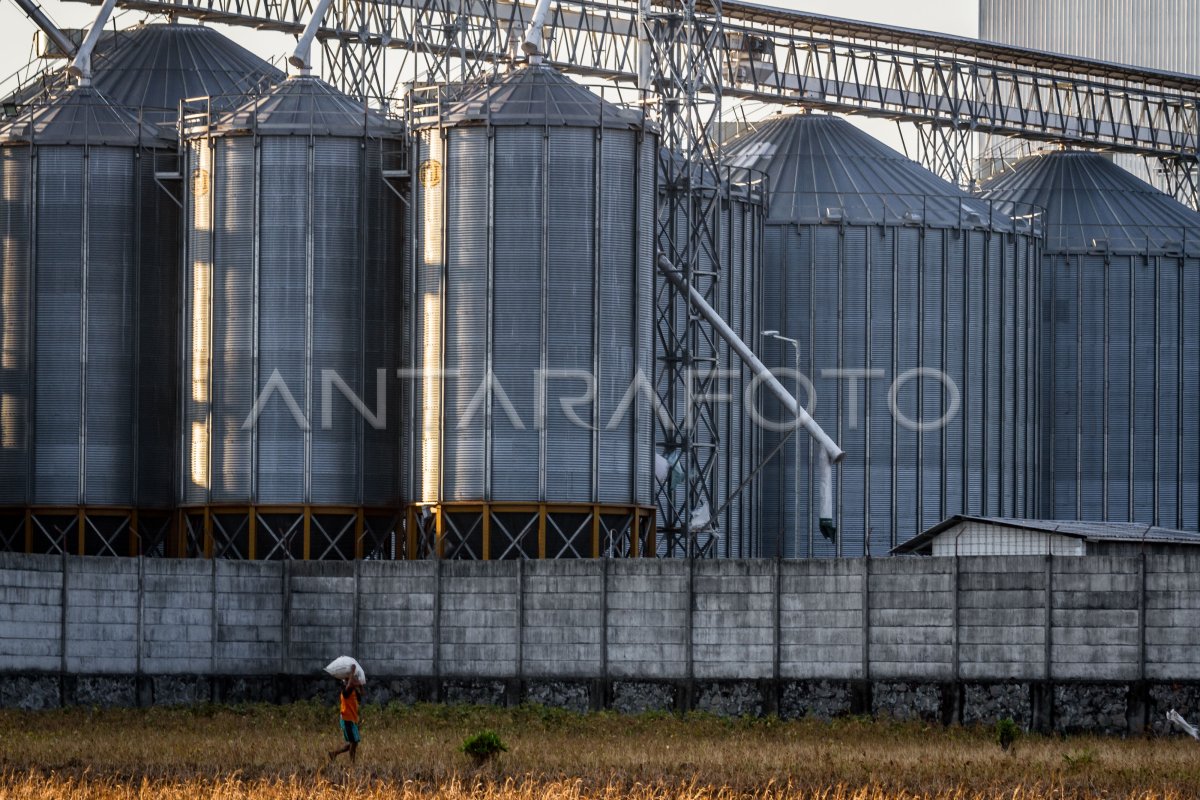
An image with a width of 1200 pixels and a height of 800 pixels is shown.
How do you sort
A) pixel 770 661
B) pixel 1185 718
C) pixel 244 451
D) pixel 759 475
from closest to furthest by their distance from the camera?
pixel 1185 718 < pixel 770 661 < pixel 244 451 < pixel 759 475

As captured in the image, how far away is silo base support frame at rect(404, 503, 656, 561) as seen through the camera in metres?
60.8

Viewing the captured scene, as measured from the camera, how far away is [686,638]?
52.5m

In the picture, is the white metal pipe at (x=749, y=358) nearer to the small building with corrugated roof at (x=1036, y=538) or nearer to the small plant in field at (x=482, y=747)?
the small building with corrugated roof at (x=1036, y=538)

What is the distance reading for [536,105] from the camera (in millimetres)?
62719

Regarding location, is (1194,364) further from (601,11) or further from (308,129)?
(308,129)

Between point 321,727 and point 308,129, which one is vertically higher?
point 308,129

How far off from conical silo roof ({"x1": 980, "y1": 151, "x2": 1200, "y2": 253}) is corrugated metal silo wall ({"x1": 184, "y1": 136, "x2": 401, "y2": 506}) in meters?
31.9

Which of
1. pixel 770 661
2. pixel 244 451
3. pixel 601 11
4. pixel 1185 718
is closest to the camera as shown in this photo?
pixel 1185 718

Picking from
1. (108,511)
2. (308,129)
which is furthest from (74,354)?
(308,129)

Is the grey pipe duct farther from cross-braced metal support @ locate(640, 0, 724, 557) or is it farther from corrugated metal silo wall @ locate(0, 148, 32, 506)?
corrugated metal silo wall @ locate(0, 148, 32, 506)

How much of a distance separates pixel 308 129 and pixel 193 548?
11.9 metres

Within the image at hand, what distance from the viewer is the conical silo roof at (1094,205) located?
87312mm

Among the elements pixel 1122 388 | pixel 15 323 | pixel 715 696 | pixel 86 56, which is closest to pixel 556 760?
pixel 715 696

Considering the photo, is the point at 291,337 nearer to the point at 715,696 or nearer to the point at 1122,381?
the point at 715,696
